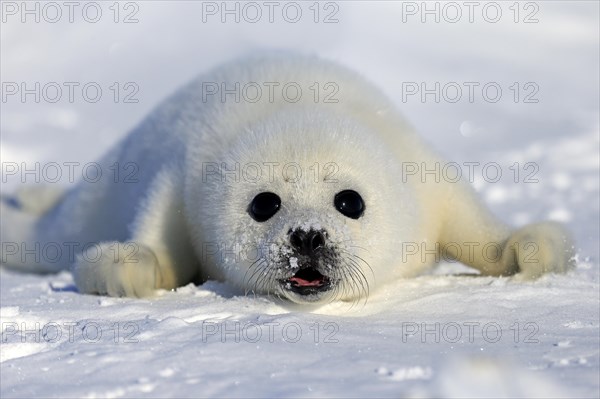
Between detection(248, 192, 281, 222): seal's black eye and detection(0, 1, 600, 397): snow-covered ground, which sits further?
detection(248, 192, 281, 222): seal's black eye

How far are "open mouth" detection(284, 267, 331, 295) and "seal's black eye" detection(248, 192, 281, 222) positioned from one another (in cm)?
28

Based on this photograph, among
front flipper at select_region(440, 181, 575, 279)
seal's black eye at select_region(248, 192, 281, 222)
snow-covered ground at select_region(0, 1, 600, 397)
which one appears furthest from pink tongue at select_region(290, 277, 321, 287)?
front flipper at select_region(440, 181, 575, 279)

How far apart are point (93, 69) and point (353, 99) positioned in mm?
6027

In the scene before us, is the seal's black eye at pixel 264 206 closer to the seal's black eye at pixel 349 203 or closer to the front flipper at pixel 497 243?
the seal's black eye at pixel 349 203

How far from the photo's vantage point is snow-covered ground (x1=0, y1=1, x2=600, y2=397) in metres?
2.51

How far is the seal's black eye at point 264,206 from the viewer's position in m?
3.95

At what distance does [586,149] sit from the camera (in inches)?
307

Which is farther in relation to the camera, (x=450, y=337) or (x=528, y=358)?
(x=450, y=337)

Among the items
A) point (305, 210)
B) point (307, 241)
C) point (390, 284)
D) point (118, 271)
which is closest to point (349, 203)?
point (305, 210)

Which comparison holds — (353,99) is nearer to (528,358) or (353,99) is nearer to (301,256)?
(301,256)

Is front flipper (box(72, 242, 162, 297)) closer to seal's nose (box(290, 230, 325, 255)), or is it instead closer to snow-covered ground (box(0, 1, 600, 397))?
snow-covered ground (box(0, 1, 600, 397))

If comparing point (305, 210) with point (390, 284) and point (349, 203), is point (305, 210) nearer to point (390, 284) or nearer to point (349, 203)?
point (349, 203)

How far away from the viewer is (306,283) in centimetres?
385

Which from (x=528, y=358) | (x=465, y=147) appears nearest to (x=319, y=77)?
(x=528, y=358)
